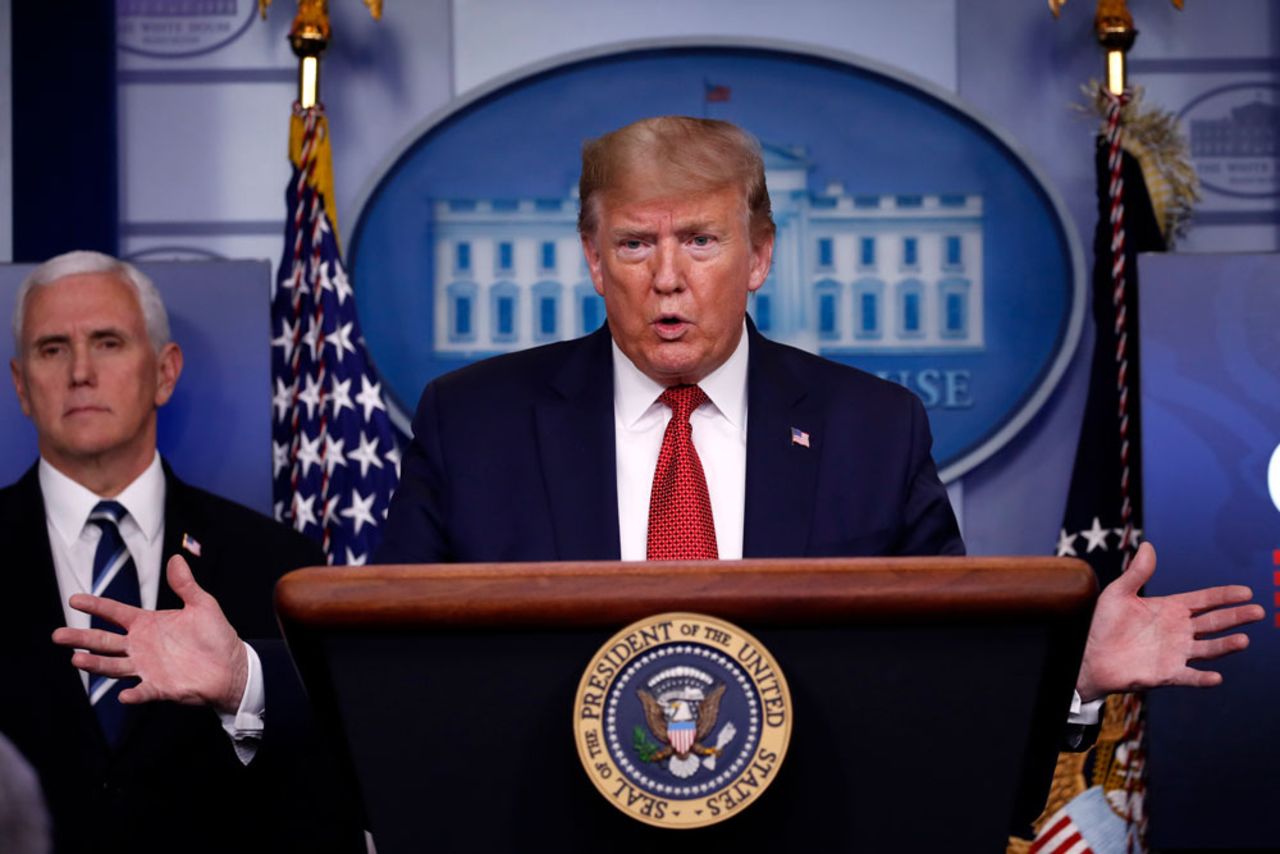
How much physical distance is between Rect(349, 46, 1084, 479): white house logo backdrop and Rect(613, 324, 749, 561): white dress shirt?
1.92m

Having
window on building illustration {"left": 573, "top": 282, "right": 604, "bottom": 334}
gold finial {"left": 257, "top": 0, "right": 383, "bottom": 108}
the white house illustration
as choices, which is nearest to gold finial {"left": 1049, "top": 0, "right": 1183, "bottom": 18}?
the white house illustration

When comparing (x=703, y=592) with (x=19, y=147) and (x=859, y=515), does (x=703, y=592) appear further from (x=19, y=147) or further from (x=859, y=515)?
(x=19, y=147)

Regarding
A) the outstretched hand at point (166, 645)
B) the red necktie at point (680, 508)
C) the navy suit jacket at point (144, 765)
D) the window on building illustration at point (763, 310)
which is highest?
the window on building illustration at point (763, 310)

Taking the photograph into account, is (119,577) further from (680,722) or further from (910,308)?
(910,308)

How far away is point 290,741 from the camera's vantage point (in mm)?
1914

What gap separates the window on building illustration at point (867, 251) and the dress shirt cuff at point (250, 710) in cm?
240

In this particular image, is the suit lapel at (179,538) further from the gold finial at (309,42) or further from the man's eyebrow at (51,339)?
the gold finial at (309,42)

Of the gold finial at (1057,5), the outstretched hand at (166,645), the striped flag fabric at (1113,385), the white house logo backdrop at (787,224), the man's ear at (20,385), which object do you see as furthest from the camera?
the white house logo backdrop at (787,224)

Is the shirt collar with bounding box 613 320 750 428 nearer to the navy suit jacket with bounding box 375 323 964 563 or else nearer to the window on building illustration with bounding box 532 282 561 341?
the navy suit jacket with bounding box 375 323 964 563

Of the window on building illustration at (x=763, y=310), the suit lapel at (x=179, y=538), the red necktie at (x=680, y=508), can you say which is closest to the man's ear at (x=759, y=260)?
the red necktie at (x=680, y=508)

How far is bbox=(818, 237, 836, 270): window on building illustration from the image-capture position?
155 inches

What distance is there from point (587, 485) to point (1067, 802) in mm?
1787

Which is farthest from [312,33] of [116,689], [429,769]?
[429,769]

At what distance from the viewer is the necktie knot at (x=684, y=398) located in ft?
6.41
